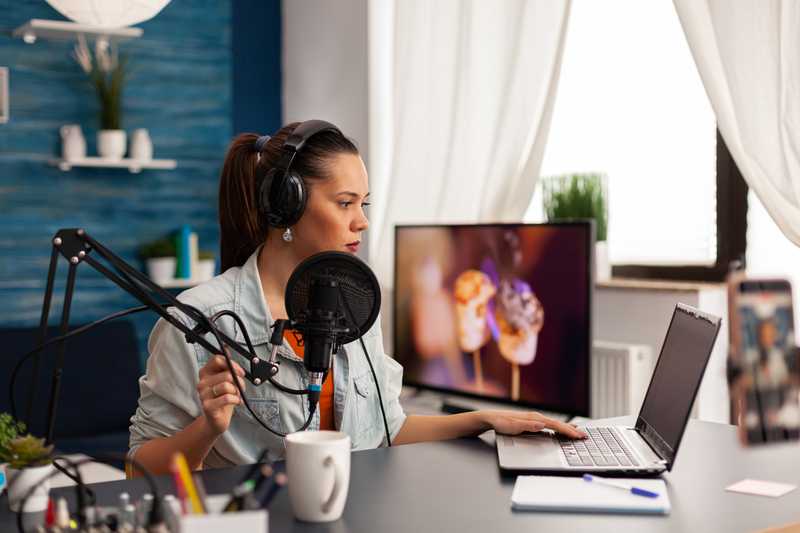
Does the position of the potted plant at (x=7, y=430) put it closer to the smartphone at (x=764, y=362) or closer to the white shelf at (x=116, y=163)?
the smartphone at (x=764, y=362)

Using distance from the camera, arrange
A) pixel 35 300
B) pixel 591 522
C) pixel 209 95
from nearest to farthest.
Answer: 1. pixel 591 522
2. pixel 35 300
3. pixel 209 95

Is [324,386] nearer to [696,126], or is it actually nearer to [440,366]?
[440,366]

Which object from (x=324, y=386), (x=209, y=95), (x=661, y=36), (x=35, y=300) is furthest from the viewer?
(x=209, y=95)

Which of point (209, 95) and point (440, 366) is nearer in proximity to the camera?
point (440, 366)

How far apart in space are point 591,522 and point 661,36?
2354 millimetres

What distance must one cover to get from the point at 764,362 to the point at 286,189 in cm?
107

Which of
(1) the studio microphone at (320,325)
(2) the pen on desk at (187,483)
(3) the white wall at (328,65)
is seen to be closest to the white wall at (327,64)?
(3) the white wall at (328,65)

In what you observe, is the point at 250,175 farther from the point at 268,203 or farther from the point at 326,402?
the point at 326,402

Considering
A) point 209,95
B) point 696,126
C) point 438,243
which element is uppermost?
point 209,95

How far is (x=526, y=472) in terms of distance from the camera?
1251mm

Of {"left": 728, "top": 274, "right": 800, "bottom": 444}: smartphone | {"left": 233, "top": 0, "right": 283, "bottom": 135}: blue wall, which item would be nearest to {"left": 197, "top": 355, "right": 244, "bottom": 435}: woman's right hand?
{"left": 728, "top": 274, "right": 800, "bottom": 444}: smartphone

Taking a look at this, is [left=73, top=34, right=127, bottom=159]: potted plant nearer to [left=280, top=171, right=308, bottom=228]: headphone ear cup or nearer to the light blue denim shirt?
the light blue denim shirt

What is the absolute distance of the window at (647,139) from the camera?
290 cm

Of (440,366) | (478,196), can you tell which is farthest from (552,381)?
(478,196)
